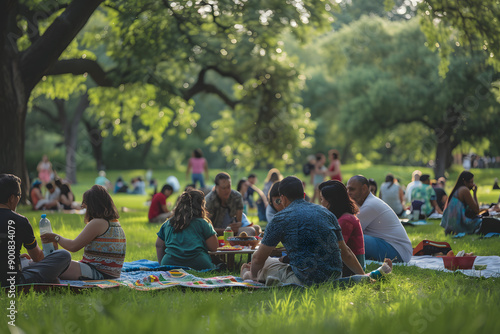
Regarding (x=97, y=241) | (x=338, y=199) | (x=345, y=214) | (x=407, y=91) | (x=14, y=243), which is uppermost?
(x=407, y=91)

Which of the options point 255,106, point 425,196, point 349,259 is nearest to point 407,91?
point 255,106

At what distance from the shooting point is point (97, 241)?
7898mm

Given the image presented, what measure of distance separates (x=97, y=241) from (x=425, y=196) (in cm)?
1216

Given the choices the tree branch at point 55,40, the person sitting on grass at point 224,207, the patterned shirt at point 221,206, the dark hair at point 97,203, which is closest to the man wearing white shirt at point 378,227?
the person sitting on grass at point 224,207

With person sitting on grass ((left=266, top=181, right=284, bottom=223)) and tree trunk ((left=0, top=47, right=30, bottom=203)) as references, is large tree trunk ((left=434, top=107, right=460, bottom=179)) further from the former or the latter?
person sitting on grass ((left=266, top=181, right=284, bottom=223))

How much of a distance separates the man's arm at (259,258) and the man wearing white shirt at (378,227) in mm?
2498

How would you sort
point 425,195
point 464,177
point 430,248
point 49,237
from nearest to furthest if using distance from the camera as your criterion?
point 49,237 < point 430,248 < point 464,177 < point 425,195

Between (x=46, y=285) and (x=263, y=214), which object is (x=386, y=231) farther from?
(x=263, y=214)

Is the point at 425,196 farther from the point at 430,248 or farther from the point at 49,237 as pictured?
the point at 49,237

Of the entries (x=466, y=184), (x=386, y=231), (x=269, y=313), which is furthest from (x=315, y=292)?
(x=466, y=184)

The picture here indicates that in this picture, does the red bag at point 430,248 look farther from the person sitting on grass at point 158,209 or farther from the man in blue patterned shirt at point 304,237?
the person sitting on grass at point 158,209

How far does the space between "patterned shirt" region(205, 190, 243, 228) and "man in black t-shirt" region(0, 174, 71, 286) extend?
4.61m

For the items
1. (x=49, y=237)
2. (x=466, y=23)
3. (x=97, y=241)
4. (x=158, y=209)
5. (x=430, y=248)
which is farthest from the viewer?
(x=158, y=209)

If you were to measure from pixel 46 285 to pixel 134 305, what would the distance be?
167cm
